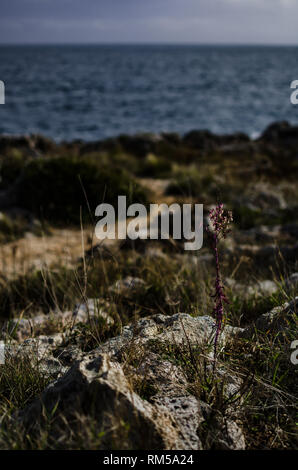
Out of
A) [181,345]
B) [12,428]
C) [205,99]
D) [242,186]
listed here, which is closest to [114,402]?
[12,428]

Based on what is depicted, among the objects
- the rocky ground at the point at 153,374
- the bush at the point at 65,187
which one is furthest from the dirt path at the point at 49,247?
the rocky ground at the point at 153,374

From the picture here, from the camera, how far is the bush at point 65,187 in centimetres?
881

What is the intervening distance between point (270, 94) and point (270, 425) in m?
64.5

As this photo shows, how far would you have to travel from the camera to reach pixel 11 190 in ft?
32.5

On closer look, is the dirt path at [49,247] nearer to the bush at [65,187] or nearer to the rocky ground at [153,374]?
the bush at [65,187]

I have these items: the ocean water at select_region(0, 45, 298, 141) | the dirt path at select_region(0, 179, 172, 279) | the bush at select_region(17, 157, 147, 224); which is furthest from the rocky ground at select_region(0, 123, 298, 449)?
the ocean water at select_region(0, 45, 298, 141)

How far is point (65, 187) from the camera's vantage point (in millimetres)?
9227

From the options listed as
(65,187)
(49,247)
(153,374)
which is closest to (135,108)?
(65,187)

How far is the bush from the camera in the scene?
347 inches

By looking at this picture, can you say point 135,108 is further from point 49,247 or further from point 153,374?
point 153,374

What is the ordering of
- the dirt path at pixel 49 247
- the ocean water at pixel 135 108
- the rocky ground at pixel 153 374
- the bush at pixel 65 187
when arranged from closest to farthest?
the rocky ground at pixel 153 374
the dirt path at pixel 49 247
the bush at pixel 65 187
the ocean water at pixel 135 108

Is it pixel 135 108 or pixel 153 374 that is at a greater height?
pixel 135 108

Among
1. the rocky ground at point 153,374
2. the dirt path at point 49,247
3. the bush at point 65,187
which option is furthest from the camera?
the bush at point 65,187
